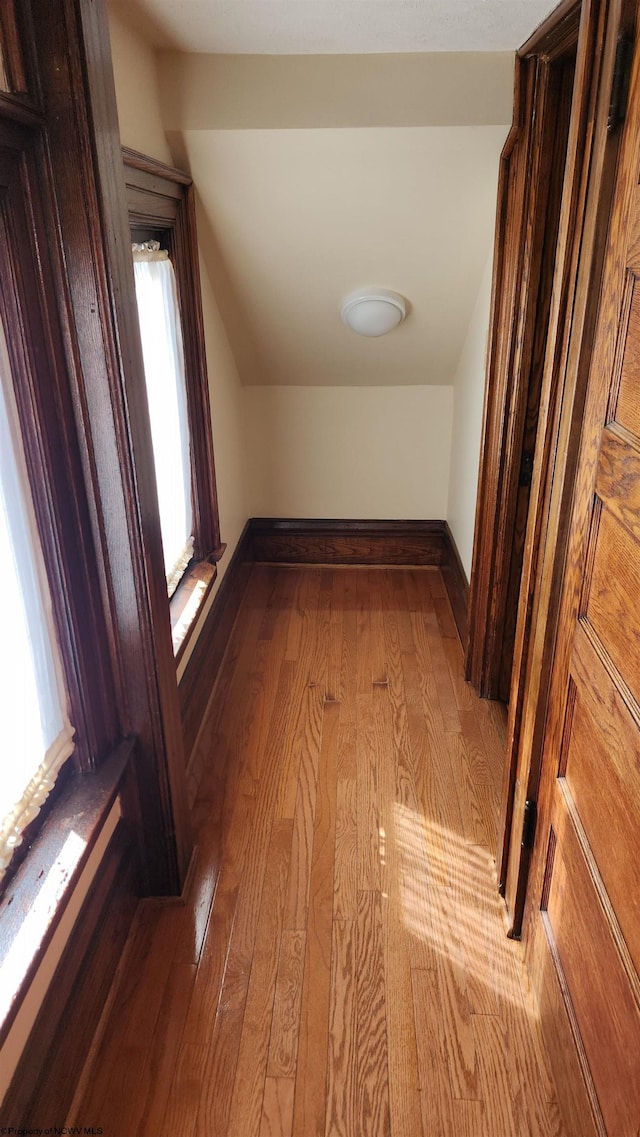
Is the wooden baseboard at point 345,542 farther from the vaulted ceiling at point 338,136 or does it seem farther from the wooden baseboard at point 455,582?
the vaulted ceiling at point 338,136

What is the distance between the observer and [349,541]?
3482 millimetres

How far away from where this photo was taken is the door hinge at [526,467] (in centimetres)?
220

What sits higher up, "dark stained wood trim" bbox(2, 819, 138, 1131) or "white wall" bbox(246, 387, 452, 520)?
"white wall" bbox(246, 387, 452, 520)

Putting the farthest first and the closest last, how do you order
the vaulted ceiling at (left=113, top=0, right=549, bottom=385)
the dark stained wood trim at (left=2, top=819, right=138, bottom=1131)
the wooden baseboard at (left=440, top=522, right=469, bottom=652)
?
1. the wooden baseboard at (left=440, top=522, right=469, bottom=652)
2. the vaulted ceiling at (left=113, top=0, right=549, bottom=385)
3. the dark stained wood trim at (left=2, top=819, right=138, bottom=1131)

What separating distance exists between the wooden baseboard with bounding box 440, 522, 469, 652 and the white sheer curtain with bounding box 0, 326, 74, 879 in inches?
65.0

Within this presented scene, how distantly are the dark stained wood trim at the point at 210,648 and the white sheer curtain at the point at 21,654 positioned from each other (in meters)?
0.83

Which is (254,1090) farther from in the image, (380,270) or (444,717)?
(380,270)

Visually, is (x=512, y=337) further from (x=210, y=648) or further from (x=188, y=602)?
(x=210, y=648)

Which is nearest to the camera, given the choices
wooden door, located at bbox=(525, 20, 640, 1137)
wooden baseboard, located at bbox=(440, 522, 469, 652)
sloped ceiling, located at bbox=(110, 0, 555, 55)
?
wooden door, located at bbox=(525, 20, 640, 1137)

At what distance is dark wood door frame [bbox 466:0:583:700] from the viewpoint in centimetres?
182

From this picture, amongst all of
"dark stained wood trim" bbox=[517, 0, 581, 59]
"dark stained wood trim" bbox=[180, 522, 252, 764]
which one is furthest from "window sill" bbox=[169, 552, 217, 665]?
"dark stained wood trim" bbox=[517, 0, 581, 59]

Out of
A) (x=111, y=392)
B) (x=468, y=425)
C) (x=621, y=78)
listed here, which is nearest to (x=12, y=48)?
(x=111, y=392)

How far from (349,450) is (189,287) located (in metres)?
1.30

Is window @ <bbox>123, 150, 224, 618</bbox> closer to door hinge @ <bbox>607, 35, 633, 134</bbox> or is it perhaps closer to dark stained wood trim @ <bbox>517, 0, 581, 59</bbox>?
dark stained wood trim @ <bbox>517, 0, 581, 59</bbox>
